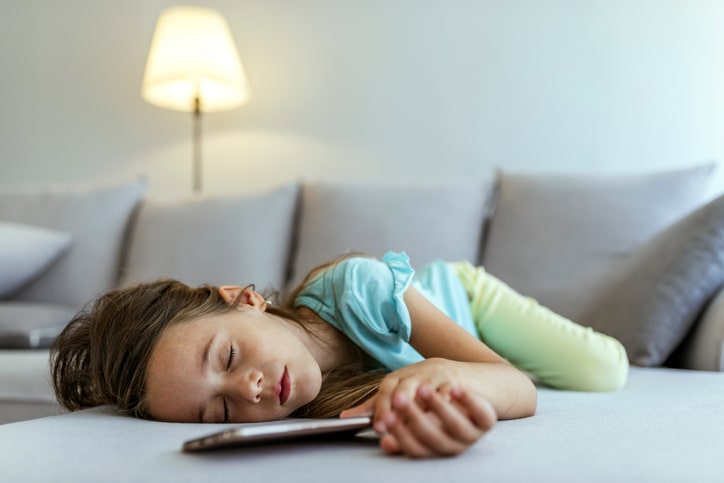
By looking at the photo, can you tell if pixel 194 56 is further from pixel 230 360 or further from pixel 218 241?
pixel 230 360

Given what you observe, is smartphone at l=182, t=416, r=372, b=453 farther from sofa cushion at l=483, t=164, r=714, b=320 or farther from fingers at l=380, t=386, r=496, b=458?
sofa cushion at l=483, t=164, r=714, b=320

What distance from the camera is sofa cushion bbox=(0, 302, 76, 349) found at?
186cm

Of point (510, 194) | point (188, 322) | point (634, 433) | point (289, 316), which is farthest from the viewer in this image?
point (510, 194)

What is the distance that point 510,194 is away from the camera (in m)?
2.16

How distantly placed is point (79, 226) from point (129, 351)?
162 centimetres

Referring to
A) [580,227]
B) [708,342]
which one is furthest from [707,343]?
[580,227]

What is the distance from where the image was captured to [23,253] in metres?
2.21

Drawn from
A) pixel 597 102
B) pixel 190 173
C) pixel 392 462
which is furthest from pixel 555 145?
pixel 392 462

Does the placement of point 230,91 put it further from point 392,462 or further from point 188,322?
point 392,462

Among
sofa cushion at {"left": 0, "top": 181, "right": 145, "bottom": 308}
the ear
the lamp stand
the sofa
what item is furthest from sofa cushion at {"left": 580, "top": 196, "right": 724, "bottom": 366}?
the lamp stand

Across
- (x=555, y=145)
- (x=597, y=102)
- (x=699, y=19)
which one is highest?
(x=699, y=19)

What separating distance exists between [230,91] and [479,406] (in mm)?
2302

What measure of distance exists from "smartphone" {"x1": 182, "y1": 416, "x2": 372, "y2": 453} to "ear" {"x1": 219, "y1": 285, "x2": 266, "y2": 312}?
1.44 feet

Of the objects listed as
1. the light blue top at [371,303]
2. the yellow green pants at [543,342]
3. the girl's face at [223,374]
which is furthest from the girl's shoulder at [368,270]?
the yellow green pants at [543,342]
